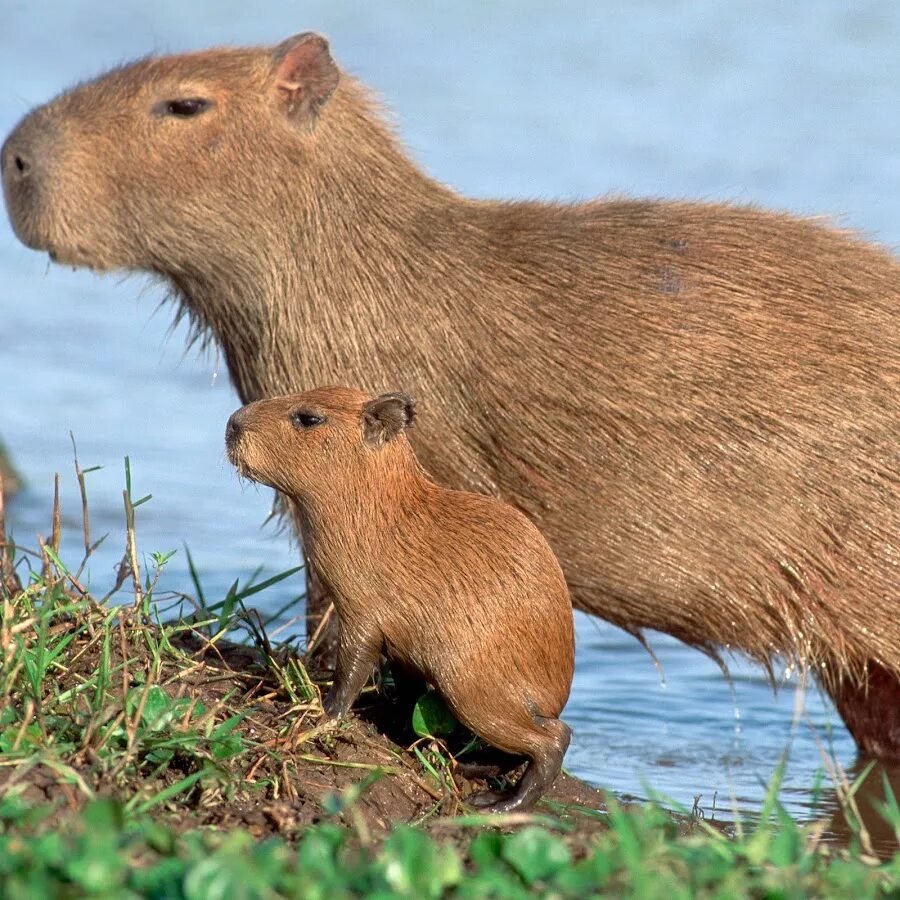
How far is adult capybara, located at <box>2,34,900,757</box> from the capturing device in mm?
4988

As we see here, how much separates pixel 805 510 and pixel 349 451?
1.55 m

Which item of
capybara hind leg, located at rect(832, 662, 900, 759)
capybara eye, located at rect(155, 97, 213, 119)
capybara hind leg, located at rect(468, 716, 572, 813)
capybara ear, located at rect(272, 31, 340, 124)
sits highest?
capybara ear, located at rect(272, 31, 340, 124)

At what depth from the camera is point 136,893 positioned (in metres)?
2.79

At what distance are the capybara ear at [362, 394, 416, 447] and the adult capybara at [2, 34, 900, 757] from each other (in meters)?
1.01

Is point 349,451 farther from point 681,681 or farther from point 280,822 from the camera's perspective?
point 681,681

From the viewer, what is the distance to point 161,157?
5070 millimetres

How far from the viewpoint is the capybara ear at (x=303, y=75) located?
5172mm

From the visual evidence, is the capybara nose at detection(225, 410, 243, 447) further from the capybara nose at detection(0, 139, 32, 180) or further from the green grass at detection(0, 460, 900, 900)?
the capybara nose at detection(0, 139, 32, 180)

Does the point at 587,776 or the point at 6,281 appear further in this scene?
the point at 6,281

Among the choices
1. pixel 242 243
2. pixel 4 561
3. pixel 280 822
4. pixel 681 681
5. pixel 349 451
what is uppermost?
pixel 242 243

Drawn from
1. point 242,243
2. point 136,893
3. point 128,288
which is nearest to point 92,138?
point 242,243

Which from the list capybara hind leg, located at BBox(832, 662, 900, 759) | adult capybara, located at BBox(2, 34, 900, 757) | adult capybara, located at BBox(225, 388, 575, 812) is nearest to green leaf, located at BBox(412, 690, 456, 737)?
adult capybara, located at BBox(225, 388, 575, 812)

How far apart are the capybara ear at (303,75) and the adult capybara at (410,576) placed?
1.40 meters

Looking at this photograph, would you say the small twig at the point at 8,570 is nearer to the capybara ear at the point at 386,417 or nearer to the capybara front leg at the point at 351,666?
the capybara front leg at the point at 351,666
